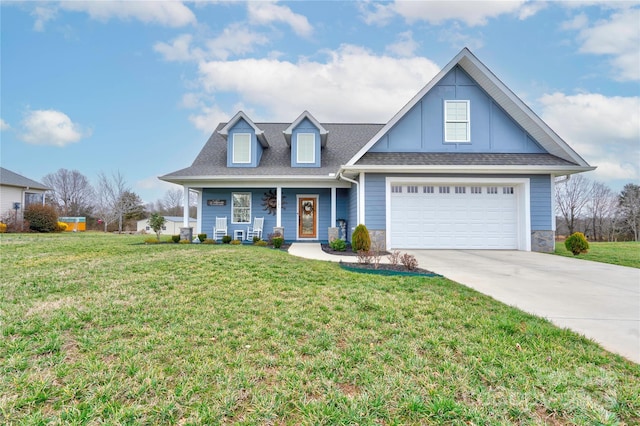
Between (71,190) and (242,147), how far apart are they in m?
36.1

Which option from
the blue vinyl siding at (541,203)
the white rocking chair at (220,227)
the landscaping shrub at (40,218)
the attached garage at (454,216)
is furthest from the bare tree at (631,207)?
the landscaping shrub at (40,218)

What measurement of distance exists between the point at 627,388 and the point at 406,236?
314 inches

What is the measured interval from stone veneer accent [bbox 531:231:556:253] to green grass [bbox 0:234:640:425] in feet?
23.9

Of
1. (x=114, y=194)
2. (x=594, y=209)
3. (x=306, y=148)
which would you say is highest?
(x=306, y=148)

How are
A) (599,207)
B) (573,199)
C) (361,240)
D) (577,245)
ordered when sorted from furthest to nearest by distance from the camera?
1. (573,199)
2. (599,207)
3. (361,240)
4. (577,245)

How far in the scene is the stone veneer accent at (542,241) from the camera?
956 centimetres

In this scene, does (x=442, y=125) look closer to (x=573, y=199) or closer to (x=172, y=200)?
(x=573, y=199)

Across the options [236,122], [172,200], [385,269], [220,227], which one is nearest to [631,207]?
[385,269]

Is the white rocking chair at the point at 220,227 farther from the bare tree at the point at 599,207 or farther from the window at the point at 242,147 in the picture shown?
the bare tree at the point at 599,207

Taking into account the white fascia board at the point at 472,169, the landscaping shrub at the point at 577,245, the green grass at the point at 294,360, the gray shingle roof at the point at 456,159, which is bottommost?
the green grass at the point at 294,360

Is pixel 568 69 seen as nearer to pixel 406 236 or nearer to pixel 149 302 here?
pixel 406 236

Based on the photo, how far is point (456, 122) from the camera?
10.2 meters

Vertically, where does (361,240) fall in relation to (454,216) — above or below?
below

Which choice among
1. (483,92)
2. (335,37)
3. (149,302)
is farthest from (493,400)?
(335,37)
